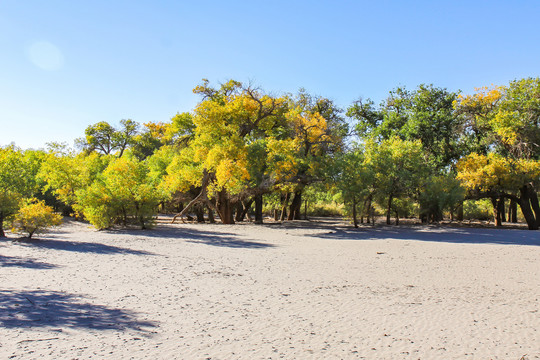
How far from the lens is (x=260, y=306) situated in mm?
6469

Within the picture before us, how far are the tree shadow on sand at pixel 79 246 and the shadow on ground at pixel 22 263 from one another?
2.07 metres

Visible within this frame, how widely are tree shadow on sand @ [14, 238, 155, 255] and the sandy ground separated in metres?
0.16

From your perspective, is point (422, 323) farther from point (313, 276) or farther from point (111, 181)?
point (111, 181)

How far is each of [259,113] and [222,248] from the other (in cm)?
1301

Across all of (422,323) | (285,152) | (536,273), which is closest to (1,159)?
(285,152)

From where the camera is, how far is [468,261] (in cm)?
1213

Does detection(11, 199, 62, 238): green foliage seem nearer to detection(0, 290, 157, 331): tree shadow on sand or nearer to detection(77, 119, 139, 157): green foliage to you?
detection(0, 290, 157, 331): tree shadow on sand

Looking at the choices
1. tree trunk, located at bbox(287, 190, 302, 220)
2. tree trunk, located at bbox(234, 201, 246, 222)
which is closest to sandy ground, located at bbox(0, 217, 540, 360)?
tree trunk, located at bbox(234, 201, 246, 222)

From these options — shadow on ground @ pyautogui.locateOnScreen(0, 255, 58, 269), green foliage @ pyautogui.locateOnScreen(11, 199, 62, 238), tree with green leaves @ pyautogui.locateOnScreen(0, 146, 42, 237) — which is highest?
tree with green leaves @ pyautogui.locateOnScreen(0, 146, 42, 237)

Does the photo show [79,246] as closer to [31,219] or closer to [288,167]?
[31,219]

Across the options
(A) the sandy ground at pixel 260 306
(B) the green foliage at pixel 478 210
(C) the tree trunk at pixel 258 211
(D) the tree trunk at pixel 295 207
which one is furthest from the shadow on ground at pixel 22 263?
(B) the green foliage at pixel 478 210

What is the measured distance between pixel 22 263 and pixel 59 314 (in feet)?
17.0

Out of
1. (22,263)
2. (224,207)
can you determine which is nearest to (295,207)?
(224,207)

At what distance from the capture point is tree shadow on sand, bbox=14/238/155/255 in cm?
1231
